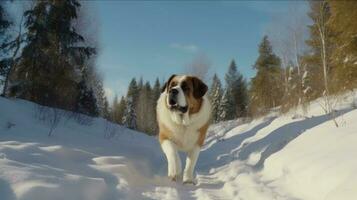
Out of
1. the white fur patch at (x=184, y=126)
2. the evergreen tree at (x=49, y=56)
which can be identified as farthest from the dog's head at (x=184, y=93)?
the evergreen tree at (x=49, y=56)

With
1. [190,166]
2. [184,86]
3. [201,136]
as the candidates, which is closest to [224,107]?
[201,136]

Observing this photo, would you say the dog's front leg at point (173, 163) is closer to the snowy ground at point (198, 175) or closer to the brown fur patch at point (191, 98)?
the snowy ground at point (198, 175)

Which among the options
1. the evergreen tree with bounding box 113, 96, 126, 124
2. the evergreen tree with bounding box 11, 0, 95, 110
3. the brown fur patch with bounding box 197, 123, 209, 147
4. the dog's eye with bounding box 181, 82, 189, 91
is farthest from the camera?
the evergreen tree with bounding box 113, 96, 126, 124

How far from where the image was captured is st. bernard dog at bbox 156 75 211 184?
19.7ft

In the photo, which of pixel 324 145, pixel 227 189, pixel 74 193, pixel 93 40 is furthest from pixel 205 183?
pixel 93 40

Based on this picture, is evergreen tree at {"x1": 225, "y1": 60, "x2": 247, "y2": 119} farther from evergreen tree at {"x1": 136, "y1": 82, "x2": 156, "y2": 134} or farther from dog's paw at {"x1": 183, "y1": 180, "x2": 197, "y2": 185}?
dog's paw at {"x1": 183, "y1": 180, "x2": 197, "y2": 185}

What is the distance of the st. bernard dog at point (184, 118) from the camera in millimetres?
6012

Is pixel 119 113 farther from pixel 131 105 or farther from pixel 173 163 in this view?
pixel 173 163

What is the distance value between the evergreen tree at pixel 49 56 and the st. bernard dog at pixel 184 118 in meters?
9.31

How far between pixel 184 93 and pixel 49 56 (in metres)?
12.2

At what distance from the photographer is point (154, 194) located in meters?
4.23

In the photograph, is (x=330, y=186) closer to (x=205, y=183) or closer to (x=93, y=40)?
(x=205, y=183)

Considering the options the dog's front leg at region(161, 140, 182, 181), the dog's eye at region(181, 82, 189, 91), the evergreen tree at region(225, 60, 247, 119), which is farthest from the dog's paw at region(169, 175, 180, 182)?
the evergreen tree at region(225, 60, 247, 119)

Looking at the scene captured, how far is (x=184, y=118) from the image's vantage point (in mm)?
6160
